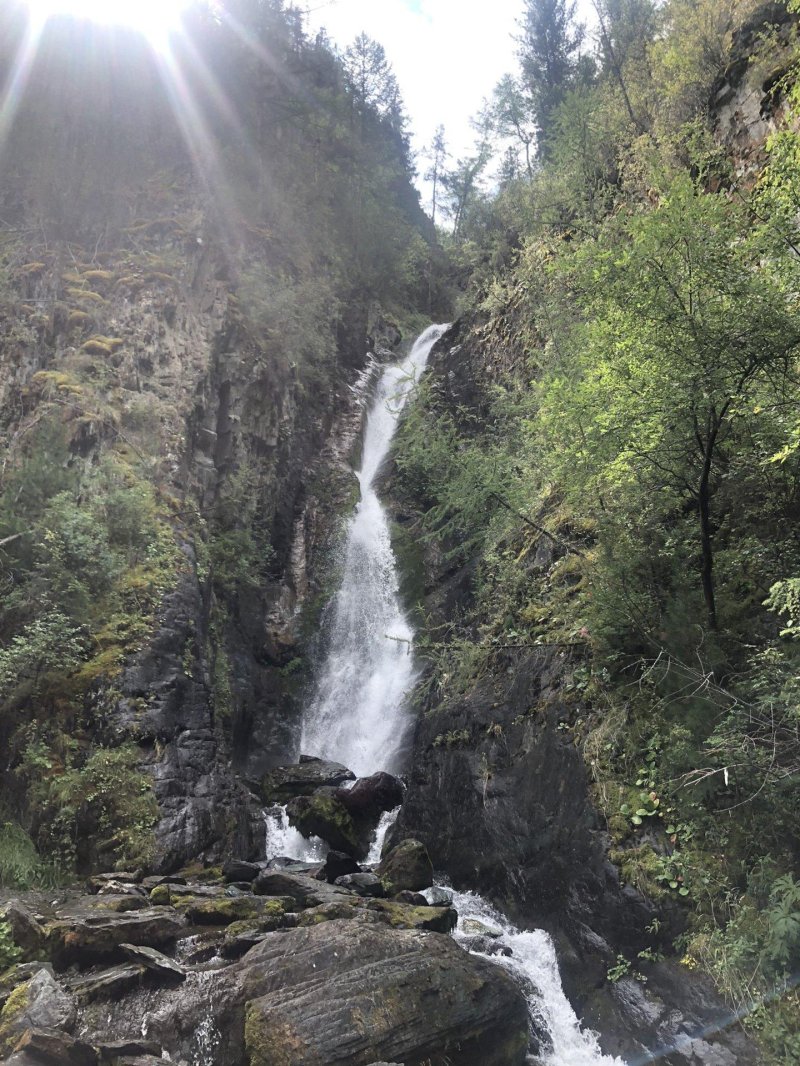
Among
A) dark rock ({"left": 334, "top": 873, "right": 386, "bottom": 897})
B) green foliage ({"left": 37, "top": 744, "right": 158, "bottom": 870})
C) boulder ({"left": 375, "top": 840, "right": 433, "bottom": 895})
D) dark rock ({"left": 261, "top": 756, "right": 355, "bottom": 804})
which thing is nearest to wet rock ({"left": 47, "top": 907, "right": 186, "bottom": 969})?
green foliage ({"left": 37, "top": 744, "right": 158, "bottom": 870})

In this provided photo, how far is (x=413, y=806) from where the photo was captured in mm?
11680

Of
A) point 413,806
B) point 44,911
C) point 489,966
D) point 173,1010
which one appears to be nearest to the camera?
point 173,1010

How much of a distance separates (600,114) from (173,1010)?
2421cm

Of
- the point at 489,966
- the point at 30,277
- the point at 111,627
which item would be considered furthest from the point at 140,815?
the point at 30,277

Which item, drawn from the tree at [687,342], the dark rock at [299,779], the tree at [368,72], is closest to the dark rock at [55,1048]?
the tree at [687,342]

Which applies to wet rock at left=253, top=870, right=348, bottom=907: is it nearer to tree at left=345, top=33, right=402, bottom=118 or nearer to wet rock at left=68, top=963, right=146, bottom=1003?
wet rock at left=68, top=963, right=146, bottom=1003

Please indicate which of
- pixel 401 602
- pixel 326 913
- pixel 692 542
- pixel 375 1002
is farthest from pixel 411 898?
pixel 401 602

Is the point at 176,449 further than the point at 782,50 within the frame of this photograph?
Yes

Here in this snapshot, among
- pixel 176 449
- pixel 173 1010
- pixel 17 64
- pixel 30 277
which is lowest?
Answer: pixel 173 1010

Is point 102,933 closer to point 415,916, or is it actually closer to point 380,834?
point 415,916

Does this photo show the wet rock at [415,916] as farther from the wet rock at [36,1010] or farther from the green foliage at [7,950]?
the green foliage at [7,950]

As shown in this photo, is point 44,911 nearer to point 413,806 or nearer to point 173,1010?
point 173,1010

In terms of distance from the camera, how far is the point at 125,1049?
17.9 ft

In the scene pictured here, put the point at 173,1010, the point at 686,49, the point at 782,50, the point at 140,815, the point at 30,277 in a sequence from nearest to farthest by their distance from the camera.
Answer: the point at 173,1010
the point at 140,815
the point at 782,50
the point at 686,49
the point at 30,277
